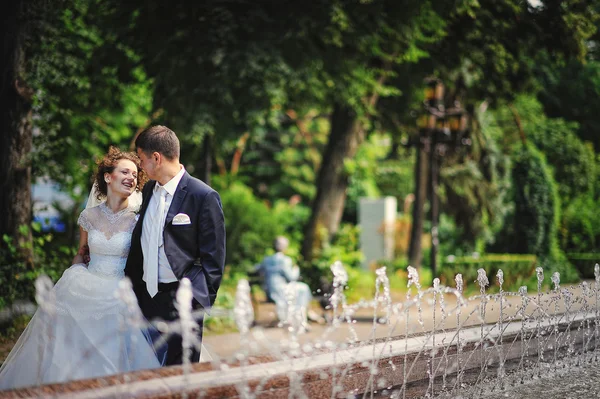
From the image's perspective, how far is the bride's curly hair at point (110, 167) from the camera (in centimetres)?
545

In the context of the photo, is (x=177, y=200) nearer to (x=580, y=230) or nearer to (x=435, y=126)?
(x=435, y=126)

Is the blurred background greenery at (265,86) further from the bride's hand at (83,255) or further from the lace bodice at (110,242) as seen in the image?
the lace bodice at (110,242)

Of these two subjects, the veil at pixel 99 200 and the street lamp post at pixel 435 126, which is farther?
the street lamp post at pixel 435 126

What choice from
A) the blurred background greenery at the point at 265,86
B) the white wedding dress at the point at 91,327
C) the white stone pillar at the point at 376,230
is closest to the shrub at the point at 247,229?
the blurred background greenery at the point at 265,86

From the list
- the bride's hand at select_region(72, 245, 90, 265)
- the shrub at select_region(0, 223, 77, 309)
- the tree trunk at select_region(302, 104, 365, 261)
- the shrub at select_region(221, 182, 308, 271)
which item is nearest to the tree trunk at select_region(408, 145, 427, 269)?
the shrub at select_region(221, 182, 308, 271)

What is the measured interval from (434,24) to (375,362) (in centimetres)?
791

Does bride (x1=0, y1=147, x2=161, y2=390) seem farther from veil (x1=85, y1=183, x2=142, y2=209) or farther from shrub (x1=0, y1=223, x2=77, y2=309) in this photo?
shrub (x1=0, y1=223, x2=77, y2=309)

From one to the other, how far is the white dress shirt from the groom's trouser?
6 cm

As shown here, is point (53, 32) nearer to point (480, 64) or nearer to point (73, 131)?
point (73, 131)

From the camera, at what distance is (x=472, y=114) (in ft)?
68.3

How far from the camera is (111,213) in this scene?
5.45 meters

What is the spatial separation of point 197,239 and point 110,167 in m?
0.96

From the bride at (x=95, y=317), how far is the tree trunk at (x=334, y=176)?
11022 millimetres

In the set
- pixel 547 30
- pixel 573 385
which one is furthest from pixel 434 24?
pixel 573 385
